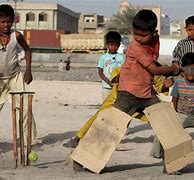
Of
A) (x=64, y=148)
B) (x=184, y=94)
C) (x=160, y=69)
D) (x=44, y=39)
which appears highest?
(x=160, y=69)

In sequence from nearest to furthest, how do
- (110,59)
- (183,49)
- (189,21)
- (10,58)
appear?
(10,58)
(189,21)
(183,49)
(110,59)

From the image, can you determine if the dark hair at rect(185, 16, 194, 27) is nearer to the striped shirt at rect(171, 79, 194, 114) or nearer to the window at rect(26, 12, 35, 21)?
the striped shirt at rect(171, 79, 194, 114)

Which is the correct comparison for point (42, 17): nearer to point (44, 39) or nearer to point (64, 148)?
point (44, 39)

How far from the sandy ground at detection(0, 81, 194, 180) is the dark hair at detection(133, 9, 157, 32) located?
1.53 meters

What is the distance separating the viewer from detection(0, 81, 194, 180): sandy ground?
7.16m

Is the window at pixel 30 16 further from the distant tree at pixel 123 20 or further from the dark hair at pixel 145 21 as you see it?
the dark hair at pixel 145 21

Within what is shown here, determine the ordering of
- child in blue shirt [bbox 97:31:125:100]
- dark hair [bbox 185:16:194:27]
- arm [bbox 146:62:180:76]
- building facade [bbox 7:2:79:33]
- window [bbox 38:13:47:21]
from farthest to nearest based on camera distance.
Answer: window [bbox 38:13:47:21], building facade [bbox 7:2:79:33], child in blue shirt [bbox 97:31:125:100], dark hair [bbox 185:16:194:27], arm [bbox 146:62:180:76]

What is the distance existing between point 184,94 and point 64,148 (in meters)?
1.94

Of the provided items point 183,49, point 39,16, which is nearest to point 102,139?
point 183,49

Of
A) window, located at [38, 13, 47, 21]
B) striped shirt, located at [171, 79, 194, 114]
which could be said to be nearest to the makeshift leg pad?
striped shirt, located at [171, 79, 194, 114]

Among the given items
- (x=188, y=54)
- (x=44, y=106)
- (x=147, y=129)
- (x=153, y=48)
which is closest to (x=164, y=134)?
(x=153, y=48)

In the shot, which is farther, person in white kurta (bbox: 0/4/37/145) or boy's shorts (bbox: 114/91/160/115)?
person in white kurta (bbox: 0/4/37/145)

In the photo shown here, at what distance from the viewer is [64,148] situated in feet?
31.0

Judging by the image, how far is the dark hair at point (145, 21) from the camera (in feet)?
23.2
